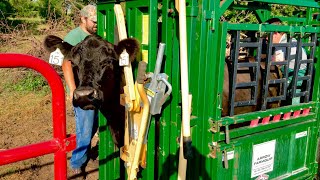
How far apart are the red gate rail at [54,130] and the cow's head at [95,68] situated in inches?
37.2

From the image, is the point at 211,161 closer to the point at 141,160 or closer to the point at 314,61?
the point at 141,160

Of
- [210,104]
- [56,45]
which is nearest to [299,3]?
[210,104]

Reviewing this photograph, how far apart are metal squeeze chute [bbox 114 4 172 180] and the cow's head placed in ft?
1.14

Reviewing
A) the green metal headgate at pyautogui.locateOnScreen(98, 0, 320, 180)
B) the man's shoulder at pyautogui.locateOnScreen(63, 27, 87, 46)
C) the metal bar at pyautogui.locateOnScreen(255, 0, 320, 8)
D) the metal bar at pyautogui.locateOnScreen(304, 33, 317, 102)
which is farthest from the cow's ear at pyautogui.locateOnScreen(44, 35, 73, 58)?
the metal bar at pyautogui.locateOnScreen(304, 33, 317, 102)

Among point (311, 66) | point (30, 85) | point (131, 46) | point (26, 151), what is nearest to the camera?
point (26, 151)

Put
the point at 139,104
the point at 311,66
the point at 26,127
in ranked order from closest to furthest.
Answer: the point at 139,104 → the point at 311,66 → the point at 26,127

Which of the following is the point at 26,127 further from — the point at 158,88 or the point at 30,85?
the point at 158,88

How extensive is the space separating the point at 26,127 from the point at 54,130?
4.89 metres

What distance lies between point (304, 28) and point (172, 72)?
1422 millimetres

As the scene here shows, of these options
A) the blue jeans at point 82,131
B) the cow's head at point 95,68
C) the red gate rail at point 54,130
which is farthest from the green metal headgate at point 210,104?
the blue jeans at point 82,131

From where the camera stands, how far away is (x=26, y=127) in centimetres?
620

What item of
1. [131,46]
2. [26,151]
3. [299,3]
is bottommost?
[26,151]

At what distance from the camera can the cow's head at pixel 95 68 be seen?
109 inches

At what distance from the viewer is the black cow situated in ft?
8.96
